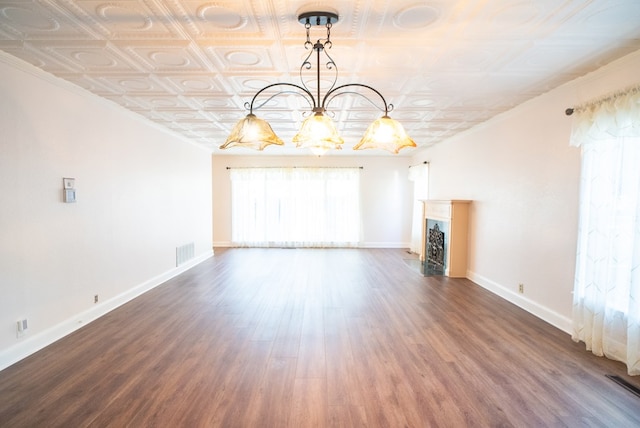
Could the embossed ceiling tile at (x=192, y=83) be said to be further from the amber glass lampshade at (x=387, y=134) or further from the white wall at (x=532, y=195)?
the white wall at (x=532, y=195)

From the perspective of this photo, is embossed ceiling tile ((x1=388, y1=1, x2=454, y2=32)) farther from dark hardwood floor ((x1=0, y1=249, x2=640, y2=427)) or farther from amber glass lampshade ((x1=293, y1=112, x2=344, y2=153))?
dark hardwood floor ((x1=0, y1=249, x2=640, y2=427))

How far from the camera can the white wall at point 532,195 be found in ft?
9.91

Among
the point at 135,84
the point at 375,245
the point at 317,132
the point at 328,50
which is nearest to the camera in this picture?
the point at 317,132

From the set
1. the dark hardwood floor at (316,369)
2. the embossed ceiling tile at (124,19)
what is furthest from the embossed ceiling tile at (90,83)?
the dark hardwood floor at (316,369)

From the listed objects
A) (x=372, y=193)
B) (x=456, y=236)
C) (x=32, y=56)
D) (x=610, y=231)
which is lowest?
(x=456, y=236)

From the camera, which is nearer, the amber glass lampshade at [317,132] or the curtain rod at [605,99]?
the amber glass lampshade at [317,132]

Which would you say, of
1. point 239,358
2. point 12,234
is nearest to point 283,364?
point 239,358

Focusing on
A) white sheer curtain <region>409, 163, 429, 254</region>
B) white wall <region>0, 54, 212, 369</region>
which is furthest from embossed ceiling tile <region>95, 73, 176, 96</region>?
white sheer curtain <region>409, 163, 429, 254</region>

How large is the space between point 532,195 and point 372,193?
4573 mm

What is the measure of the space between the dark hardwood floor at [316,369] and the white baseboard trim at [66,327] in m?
0.08

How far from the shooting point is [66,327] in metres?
2.98

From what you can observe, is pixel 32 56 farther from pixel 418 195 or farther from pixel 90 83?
pixel 418 195

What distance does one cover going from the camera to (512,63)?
2559 millimetres

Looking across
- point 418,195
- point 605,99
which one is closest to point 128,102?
point 605,99
